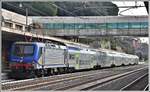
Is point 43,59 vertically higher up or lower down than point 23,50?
lower down

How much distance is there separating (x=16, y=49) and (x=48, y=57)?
216 centimetres

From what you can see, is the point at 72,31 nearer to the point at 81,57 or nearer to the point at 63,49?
the point at 81,57

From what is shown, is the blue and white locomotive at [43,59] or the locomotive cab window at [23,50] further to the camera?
the locomotive cab window at [23,50]

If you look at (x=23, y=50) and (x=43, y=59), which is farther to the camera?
(x=43, y=59)

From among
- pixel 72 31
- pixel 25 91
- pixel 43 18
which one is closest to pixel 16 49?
pixel 25 91

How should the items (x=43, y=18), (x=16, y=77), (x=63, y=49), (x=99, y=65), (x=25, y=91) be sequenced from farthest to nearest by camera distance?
(x=43, y=18), (x=99, y=65), (x=63, y=49), (x=16, y=77), (x=25, y=91)

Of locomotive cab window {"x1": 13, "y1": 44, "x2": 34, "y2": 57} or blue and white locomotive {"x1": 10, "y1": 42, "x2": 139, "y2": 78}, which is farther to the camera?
locomotive cab window {"x1": 13, "y1": 44, "x2": 34, "y2": 57}

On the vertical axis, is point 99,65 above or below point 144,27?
below

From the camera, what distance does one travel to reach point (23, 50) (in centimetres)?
2336

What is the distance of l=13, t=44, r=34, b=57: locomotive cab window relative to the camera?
76.0 feet

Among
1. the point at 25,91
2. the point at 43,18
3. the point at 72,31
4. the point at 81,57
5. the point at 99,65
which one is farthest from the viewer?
the point at 72,31

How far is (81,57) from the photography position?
33.9 meters

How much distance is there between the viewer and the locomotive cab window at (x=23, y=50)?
76.0 ft

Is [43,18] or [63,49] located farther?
[43,18]
